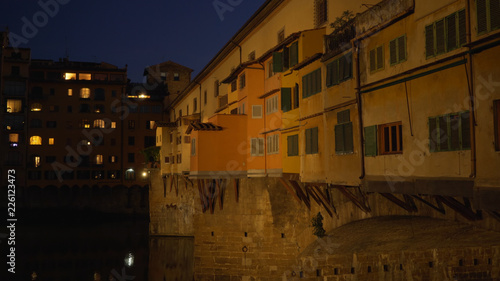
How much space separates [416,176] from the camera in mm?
12070

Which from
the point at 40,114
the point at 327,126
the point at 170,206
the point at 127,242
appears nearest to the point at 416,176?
the point at 327,126

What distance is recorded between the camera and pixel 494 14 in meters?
9.47

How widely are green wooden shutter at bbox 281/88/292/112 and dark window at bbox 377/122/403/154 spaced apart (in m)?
8.64

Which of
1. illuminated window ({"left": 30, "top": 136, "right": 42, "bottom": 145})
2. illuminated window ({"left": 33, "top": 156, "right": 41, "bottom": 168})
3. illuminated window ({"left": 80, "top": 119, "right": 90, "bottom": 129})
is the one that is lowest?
illuminated window ({"left": 33, "top": 156, "right": 41, "bottom": 168})

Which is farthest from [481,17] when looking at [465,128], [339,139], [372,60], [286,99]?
[286,99]

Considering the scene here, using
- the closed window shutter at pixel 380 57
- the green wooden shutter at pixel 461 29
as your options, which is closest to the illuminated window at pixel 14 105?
the closed window shutter at pixel 380 57

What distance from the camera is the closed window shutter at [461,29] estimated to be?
33.8 feet

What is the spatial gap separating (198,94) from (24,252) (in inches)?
919

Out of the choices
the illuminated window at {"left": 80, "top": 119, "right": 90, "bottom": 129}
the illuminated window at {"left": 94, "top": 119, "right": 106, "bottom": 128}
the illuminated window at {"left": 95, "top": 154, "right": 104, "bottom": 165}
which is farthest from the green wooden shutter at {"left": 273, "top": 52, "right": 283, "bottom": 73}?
the illuminated window at {"left": 80, "top": 119, "right": 90, "bottom": 129}

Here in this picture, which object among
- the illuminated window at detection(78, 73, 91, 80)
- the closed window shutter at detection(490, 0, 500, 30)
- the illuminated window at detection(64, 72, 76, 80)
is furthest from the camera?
the illuminated window at detection(78, 73, 91, 80)

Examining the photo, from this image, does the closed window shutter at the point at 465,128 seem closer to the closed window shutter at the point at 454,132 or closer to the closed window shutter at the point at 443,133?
the closed window shutter at the point at 454,132

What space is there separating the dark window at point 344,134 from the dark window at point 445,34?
428cm

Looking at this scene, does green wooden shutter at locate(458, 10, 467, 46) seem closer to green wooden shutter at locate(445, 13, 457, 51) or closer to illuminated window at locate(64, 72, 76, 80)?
green wooden shutter at locate(445, 13, 457, 51)

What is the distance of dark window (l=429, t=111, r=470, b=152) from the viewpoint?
10.4 meters
